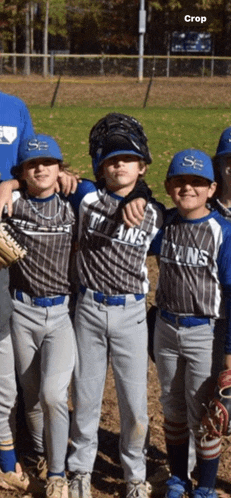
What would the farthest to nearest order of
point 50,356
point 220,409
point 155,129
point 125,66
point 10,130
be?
point 125,66 < point 155,129 < point 10,130 < point 50,356 < point 220,409

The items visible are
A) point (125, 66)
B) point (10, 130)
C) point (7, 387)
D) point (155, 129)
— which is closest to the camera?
point (7, 387)

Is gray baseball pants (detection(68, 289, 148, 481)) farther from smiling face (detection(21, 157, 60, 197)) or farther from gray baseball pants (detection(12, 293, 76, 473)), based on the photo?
smiling face (detection(21, 157, 60, 197))

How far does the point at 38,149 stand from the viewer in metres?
3.37

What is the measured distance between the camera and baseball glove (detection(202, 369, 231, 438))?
316 centimetres

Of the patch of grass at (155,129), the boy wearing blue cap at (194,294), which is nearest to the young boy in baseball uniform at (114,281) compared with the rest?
the boy wearing blue cap at (194,294)

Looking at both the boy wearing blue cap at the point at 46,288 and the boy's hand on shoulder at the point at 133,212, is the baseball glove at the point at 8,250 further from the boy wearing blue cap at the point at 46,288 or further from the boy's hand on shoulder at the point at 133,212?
the boy's hand on shoulder at the point at 133,212

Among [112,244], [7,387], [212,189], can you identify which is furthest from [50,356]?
[212,189]

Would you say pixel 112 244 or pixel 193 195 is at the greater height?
pixel 193 195

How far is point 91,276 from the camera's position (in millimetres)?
3387

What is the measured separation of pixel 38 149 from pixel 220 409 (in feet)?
4.69

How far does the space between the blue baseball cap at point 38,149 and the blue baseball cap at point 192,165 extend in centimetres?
55

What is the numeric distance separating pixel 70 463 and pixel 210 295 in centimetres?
108

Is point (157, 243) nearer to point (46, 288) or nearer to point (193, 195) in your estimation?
point (193, 195)

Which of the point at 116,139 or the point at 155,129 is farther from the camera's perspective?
the point at 155,129
